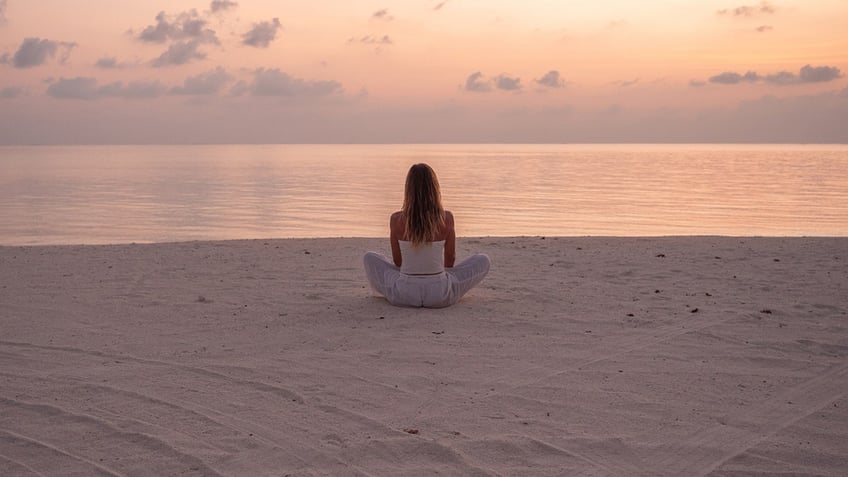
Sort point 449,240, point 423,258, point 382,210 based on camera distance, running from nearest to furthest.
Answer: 1. point 423,258
2. point 449,240
3. point 382,210

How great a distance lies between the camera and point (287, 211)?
2828 cm

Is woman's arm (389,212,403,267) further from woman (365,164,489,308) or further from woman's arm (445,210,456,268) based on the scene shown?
woman's arm (445,210,456,268)

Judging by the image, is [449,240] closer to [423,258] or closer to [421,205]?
[423,258]

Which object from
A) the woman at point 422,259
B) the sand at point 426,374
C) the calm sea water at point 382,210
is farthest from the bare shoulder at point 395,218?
the calm sea water at point 382,210

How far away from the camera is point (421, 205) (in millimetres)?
8109

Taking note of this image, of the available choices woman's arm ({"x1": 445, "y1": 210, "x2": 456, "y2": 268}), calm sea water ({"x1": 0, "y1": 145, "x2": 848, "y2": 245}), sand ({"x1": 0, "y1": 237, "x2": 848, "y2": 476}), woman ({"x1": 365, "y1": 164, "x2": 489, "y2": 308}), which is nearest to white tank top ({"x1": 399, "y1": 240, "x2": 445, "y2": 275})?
woman ({"x1": 365, "y1": 164, "x2": 489, "y2": 308})

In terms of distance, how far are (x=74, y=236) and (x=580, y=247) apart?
14.3m

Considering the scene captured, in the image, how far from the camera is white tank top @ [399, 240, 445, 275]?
8234mm

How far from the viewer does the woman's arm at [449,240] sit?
27.6 feet

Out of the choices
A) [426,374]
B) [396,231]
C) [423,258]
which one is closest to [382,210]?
[396,231]

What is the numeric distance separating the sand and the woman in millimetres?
212

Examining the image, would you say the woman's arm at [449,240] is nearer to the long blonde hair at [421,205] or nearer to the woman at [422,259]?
the woman at [422,259]

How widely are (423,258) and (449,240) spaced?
0.42m

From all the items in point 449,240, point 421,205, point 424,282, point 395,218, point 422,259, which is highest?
point 421,205
